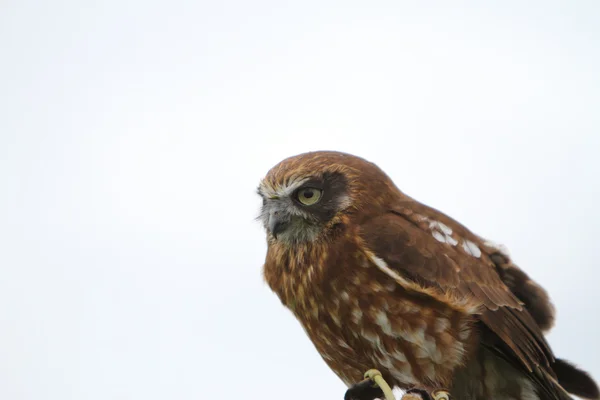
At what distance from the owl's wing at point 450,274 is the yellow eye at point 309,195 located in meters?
0.39

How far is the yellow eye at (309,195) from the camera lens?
4.89 m

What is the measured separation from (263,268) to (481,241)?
1.49 meters

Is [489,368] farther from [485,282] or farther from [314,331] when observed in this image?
[314,331]

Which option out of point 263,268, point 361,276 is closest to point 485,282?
point 361,276

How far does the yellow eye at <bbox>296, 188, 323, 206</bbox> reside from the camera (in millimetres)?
4895

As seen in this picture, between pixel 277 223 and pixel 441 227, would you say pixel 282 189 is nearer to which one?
pixel 277 223

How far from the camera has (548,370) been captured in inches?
176

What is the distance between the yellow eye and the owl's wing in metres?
0.39

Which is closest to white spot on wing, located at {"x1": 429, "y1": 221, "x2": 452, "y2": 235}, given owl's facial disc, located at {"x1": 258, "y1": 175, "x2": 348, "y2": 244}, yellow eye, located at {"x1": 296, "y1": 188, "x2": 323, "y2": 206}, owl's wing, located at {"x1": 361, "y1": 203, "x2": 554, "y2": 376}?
owl's wing, located at {"x1": 361, "y1": 203, "x2": 554, "y2": 376}

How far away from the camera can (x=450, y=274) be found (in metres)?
4.58

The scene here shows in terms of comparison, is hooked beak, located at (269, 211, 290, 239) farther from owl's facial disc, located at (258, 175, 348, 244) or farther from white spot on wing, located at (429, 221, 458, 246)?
white spot on wing, located at (429, 221, 458, 246)

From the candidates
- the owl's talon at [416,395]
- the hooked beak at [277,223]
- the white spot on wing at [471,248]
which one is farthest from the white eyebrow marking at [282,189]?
the owl's talon at [416,395]

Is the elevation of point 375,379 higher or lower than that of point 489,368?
lower

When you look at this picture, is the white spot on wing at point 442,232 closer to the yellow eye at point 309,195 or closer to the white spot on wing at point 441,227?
the white spot on wing at point 441,227
